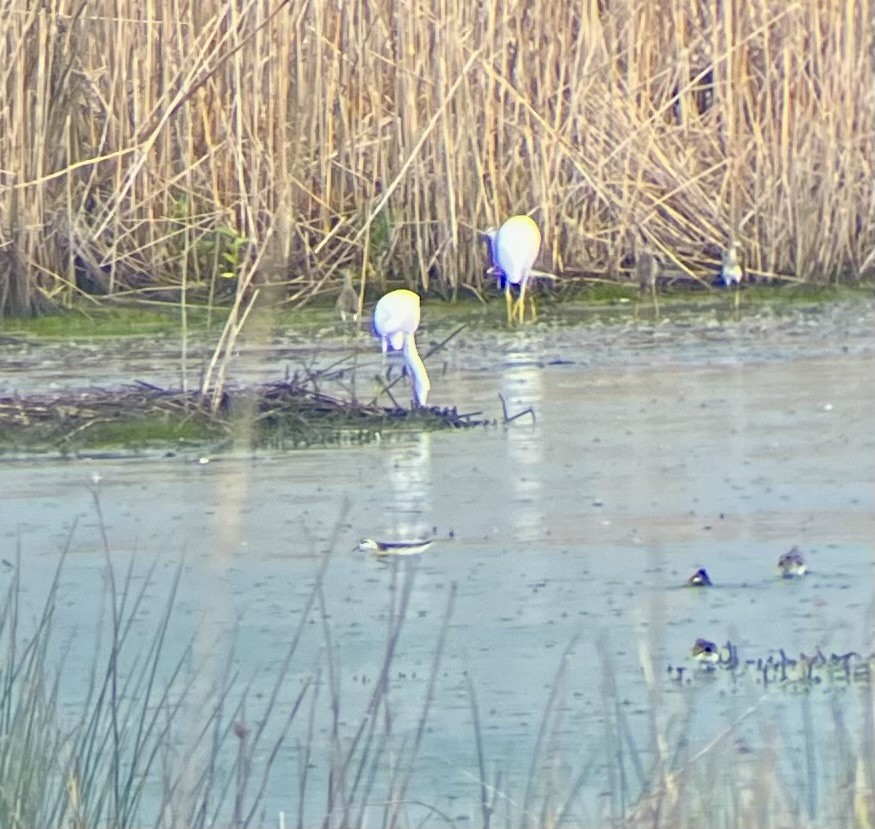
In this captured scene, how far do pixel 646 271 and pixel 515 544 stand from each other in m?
4.36

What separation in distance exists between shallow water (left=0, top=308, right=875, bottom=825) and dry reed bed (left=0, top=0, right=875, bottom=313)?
5.51 feet

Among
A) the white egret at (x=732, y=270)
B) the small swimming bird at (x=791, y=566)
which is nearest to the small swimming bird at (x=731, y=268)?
the white egret at (x=732, y=270)

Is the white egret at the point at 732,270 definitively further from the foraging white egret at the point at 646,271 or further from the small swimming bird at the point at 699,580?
the small swimming bird at the point at 699,580

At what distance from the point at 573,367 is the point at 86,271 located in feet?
8.00

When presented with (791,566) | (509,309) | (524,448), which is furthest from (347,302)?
(791,566)

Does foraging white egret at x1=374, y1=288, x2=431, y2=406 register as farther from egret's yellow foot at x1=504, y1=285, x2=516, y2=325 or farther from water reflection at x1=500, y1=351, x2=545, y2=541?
egret's yellow foot at x1=504, y1=285, x2=516, y2=325

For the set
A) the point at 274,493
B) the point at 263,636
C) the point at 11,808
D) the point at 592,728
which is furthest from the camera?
the point at 274,493

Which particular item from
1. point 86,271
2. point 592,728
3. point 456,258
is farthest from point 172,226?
point 592,728

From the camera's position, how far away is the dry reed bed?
9172 millimetres

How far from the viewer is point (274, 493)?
570cm

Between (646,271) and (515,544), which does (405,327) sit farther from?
(646,271)

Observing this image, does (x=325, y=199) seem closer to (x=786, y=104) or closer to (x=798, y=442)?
(x=786, y=104)

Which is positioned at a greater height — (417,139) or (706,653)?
(417,139)

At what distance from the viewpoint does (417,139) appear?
9.24m
